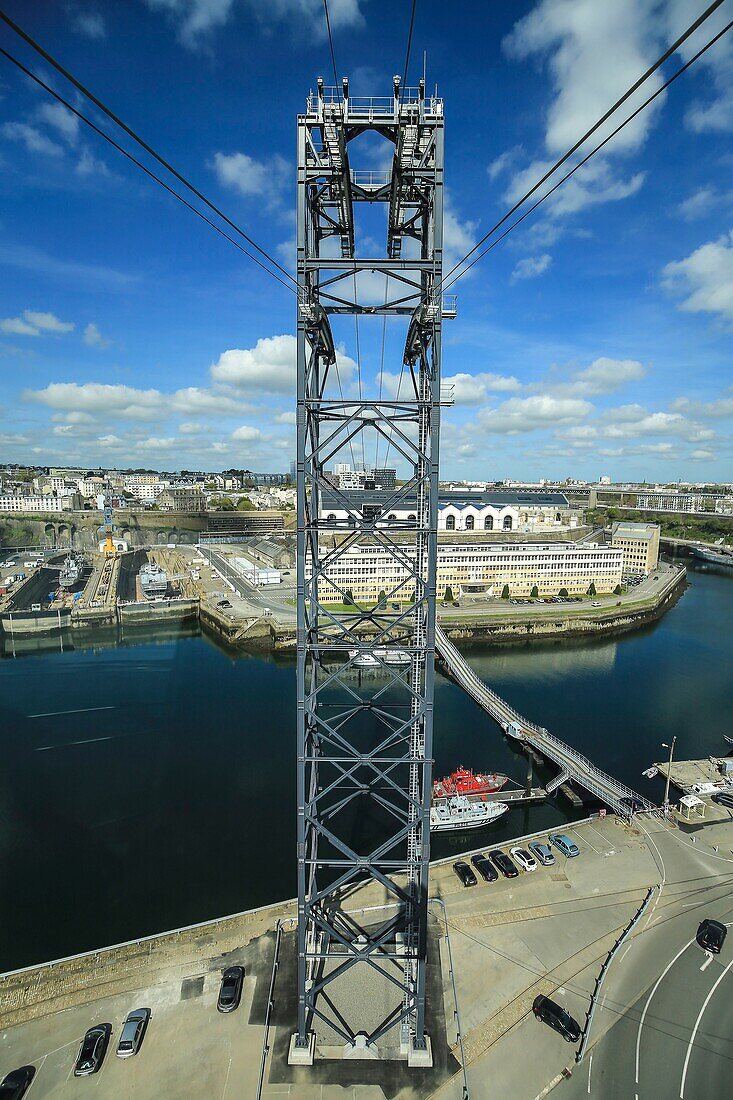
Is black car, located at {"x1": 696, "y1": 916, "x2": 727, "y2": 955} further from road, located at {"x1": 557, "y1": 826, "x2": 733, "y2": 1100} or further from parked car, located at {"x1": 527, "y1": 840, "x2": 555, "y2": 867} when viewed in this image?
parked car, located at {"x1": 527, "y1": 840, "x2": 555, "y2": 867}

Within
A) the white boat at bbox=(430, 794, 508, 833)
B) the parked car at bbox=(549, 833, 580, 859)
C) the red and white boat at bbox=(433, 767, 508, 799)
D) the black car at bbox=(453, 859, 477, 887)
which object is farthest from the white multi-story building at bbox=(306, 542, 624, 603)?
the black car at bbox=(453, 859, 477, 887)

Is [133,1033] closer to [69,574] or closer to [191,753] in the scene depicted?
[191,753]

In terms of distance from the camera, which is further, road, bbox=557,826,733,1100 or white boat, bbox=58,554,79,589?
white boat, bbox=58,554,79,589

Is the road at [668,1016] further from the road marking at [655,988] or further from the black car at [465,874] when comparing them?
the black car at [465,874]

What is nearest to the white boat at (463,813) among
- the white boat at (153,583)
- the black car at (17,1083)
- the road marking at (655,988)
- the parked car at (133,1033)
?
the road marking at (655,988)

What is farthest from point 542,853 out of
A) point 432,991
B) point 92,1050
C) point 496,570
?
point 496,570
